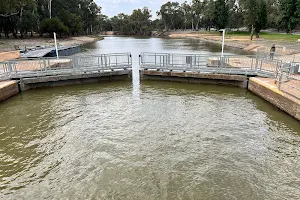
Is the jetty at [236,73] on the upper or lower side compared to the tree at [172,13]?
lower

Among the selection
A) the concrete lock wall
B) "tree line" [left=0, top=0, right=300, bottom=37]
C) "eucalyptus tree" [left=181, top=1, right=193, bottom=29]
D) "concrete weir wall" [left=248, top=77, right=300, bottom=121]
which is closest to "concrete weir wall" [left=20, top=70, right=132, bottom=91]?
"concrete weir wall" [left=248, top=77, right=300, bottom=121]

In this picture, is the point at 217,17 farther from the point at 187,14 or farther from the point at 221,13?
the point at 187,14

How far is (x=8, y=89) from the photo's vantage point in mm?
13367

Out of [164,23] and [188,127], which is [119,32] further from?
[188,127]

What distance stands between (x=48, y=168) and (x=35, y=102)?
7080 millimetres

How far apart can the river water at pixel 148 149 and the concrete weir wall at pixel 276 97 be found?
0.34 metres

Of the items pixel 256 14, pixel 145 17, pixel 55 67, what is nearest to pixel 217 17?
pixel 256 14

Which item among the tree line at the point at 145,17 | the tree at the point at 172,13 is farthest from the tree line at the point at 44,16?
the tree at the point at 172,13

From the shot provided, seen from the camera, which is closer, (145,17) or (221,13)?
(221,13)

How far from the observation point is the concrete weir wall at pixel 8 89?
12.7 m

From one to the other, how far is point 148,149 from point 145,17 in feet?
464

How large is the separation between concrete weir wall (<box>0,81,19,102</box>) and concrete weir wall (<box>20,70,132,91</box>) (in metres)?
0.61

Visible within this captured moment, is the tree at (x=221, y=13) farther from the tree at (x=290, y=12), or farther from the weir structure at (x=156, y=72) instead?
the weir structure at (x=156, y=72)

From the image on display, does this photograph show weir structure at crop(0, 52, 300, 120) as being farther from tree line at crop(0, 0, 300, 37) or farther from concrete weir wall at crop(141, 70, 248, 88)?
tree line at crop(0, 0, 300, 37)
